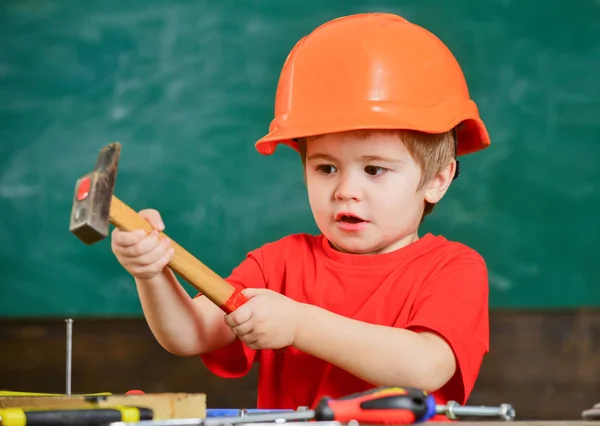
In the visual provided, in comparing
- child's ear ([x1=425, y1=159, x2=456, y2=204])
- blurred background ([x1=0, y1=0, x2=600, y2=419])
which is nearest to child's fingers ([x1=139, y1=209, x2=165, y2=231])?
child's ear ([x1=425, y1=159, x2=456, y2=204])

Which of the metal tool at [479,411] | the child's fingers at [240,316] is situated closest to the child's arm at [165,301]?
the child's fingers at [240,316]

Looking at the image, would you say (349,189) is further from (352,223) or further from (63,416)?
(63,416)

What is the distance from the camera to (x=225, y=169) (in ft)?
8.86

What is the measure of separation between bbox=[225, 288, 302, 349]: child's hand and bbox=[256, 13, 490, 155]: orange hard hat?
0.25 metres

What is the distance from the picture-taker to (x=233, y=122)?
2.71 metres

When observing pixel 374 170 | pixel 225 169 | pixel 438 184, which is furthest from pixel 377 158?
pixel 225 169

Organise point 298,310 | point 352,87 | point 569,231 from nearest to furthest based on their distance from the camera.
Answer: point 298,310
point 352,87
point 569,231

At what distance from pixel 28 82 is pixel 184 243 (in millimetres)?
693

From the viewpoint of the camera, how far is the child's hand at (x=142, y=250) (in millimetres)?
988

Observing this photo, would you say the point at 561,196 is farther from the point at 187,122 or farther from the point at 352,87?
the point at 352,87

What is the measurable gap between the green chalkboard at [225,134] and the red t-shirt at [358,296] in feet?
4.20

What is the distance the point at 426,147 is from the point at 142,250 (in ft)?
1.56

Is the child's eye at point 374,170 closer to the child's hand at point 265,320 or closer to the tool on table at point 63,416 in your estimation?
the child's hand at point 265,320

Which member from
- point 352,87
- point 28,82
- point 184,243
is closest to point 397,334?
point 352,87
